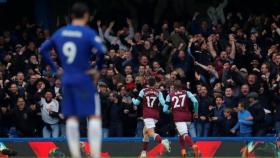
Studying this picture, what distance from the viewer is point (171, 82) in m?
19.5

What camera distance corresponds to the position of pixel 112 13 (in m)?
25.8

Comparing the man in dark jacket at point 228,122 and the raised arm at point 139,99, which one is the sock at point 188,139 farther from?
the man in dark jacket at point 228,122

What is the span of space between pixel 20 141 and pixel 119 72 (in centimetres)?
327

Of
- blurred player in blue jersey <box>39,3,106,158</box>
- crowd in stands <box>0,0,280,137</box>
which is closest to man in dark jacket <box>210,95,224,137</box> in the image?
crowd in stands <box>0,0,280,137</box>

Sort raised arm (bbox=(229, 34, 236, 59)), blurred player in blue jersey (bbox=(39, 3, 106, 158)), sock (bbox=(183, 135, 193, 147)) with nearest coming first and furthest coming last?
blurred player in blue jersey (bbox=(39, 3, 106, 158)) → sock (bbox=(183, 135, 193, 147)) → raised arm (bbox=(229, 34, 236, 59))

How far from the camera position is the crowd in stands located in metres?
19.3

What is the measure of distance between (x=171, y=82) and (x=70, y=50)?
8746 mm

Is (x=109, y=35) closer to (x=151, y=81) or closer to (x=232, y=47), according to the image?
(x=232, y=47)

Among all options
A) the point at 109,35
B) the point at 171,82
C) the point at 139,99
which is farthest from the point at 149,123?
the point at 109,35

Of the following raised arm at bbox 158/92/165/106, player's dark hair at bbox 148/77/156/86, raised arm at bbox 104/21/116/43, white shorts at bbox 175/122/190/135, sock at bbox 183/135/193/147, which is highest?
raised arm at bbox 104/21/116/43

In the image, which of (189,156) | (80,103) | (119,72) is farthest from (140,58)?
(80,103)

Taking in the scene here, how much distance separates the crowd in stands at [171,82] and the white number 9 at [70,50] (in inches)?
332

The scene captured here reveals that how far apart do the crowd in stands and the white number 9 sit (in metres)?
8.42

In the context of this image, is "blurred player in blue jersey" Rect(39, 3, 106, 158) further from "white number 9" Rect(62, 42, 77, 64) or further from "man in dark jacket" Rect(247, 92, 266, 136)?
"man in dark jacket" Rect(247, 92, 266, 136)
